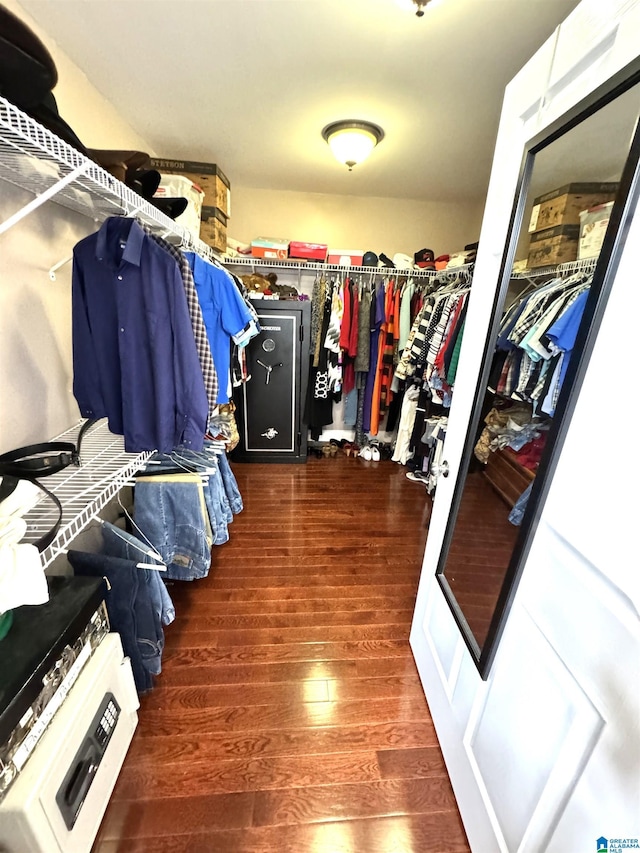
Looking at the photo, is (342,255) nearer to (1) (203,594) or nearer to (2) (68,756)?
(1) (203,594)

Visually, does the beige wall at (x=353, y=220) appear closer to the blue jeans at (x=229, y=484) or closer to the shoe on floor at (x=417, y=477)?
the shoe on floor at (x=417, y=477)

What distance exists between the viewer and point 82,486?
3.64ft

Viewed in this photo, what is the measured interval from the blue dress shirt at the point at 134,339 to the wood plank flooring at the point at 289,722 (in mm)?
999

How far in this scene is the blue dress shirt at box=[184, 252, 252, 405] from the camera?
167cm

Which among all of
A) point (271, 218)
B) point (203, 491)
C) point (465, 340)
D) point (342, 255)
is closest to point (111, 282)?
point (203, 491)

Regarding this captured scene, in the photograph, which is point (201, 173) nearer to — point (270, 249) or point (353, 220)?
point (270, 249)

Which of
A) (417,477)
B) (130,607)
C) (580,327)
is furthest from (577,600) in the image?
(417,477)

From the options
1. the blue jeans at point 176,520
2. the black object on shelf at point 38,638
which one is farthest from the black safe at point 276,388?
the black object on shelf at point 38,638

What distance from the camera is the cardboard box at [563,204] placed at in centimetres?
83

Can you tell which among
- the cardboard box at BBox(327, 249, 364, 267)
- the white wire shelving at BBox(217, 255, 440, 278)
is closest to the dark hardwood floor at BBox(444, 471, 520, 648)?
the white wire shelving at BBox(217, 255, 440, 278)

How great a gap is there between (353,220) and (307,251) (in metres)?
0.71

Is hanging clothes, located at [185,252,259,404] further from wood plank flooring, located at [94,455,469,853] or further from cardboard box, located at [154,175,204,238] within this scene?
wood plank flooring, located at [94,455,469,853]

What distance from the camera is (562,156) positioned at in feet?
2.87

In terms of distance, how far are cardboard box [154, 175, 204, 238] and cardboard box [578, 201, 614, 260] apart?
6.04ft
